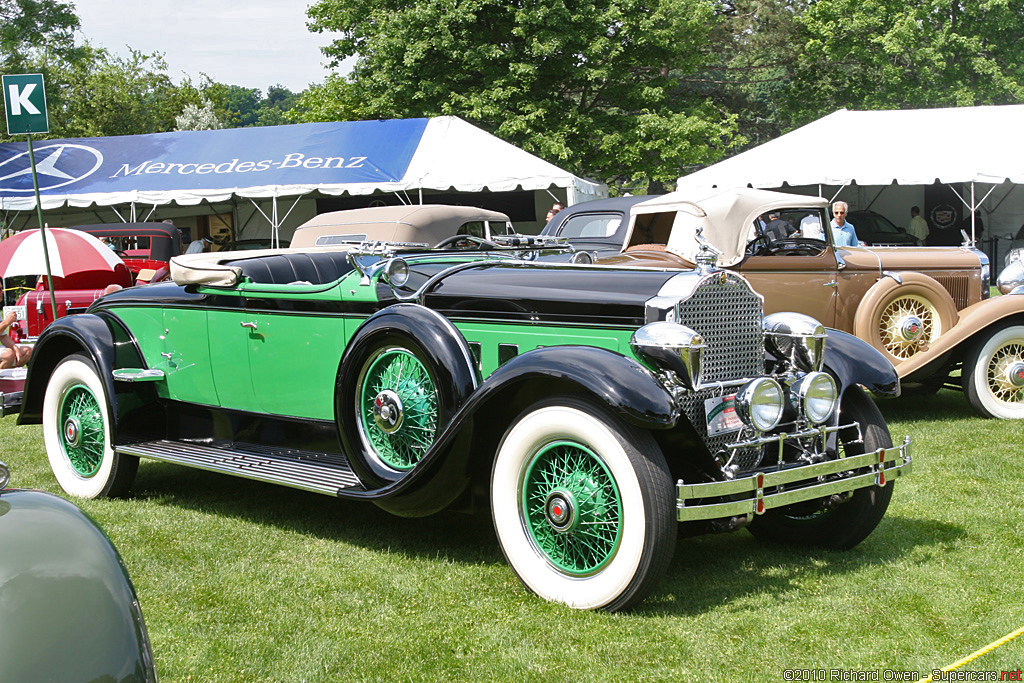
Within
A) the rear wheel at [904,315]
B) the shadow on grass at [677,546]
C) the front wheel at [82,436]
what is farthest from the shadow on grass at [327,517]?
the rear wheel at [904,315]

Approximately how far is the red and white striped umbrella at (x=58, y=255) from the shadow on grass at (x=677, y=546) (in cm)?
503

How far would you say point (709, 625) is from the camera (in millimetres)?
3402

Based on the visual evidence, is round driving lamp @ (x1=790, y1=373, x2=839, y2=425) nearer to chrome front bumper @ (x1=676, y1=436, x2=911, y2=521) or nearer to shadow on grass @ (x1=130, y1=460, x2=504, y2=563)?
chrome front bumper @ (x1=676, y1=436, x2=911, y2=521)

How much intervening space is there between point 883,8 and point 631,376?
28.9 metres

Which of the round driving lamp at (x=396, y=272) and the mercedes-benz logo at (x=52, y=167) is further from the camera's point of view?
the mercedes-benz logo at (x=52, y=167)

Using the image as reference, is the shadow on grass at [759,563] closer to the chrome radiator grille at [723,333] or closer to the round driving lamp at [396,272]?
the chrome radiator grille at [723,333]

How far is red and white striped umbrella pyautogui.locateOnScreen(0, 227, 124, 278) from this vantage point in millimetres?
9875

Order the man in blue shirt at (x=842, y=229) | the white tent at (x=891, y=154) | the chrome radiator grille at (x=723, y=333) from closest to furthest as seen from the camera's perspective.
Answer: the chrome radiator grille at (x=723, y=333) < the man in blue shirt at (x=842, y=229) < the white tent at (x=891, y=154)

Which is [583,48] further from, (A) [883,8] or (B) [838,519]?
(B) [838,519]

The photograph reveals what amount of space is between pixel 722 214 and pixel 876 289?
4.43 ft

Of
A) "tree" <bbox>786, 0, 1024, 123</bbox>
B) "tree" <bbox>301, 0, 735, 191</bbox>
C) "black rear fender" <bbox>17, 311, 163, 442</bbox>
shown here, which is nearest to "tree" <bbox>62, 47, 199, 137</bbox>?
"tree" <bbox>301, 0, 735, 191</bbox>

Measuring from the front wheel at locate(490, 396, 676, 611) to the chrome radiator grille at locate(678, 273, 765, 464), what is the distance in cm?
40

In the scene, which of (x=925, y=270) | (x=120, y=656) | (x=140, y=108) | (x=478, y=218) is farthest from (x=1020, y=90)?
(x=140, y=108)

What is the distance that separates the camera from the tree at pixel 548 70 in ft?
76.8
